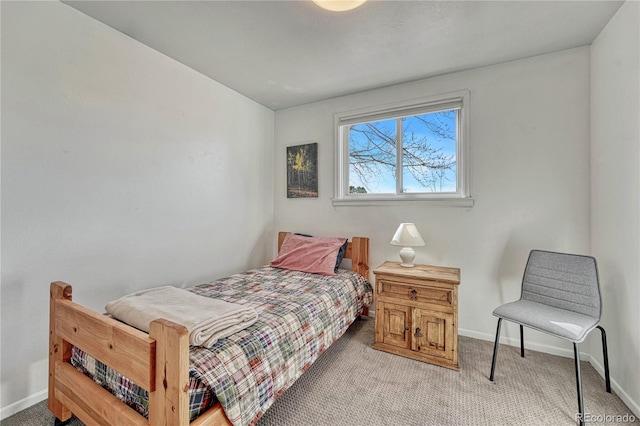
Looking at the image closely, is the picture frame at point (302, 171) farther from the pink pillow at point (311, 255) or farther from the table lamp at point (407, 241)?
the table lamp at point (407, 241)

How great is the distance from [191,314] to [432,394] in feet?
5.06

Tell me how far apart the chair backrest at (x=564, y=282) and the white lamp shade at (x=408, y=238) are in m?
0.80

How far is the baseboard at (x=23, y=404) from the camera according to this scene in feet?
5.03

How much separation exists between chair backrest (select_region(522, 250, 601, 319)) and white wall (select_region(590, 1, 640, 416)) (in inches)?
6.3

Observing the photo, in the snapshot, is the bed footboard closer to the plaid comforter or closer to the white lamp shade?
the plaid comforter

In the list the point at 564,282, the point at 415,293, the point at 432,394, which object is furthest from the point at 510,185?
the point at 432,394

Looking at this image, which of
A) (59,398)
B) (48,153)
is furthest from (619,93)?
(59,398)

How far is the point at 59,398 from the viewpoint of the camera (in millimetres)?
1424

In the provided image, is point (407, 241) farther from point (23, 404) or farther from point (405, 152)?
point (23, 404)

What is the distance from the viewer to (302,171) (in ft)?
11.0

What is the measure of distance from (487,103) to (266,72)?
202 centimetres

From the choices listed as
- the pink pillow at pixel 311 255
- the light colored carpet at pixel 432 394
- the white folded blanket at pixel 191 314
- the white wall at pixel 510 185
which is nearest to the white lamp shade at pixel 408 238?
the white wall at pixel 510 185

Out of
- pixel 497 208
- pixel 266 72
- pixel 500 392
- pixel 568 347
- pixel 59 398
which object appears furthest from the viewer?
pixel 266 72

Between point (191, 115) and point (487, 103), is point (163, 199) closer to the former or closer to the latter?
point (191, 115)
